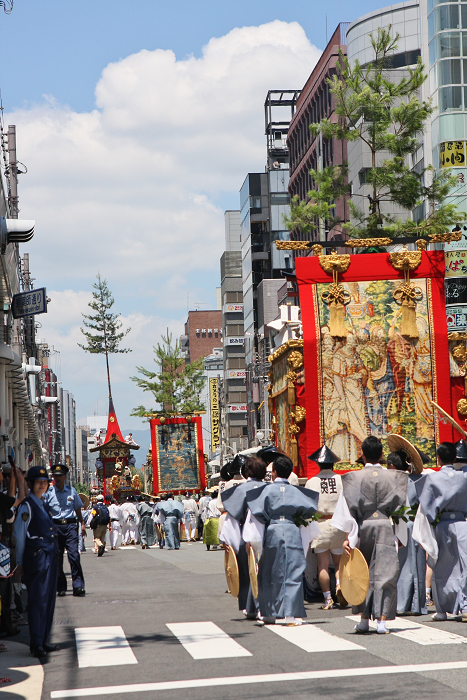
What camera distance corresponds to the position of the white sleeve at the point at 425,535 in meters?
9.72

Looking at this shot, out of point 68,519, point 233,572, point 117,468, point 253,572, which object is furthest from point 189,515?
point 117,468

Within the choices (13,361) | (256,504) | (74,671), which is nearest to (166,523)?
(13,361)

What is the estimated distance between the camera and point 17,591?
12.0m

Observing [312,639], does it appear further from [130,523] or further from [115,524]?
[130,523]

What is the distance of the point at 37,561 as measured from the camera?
9078 mm

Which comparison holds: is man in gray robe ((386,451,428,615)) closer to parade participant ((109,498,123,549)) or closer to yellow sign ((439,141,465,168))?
parade participant ((109,498,123,549))

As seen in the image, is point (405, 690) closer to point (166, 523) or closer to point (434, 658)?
point (434, 658)

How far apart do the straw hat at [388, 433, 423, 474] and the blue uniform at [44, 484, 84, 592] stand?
4909mm

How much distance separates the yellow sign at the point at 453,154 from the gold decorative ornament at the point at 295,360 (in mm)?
25045

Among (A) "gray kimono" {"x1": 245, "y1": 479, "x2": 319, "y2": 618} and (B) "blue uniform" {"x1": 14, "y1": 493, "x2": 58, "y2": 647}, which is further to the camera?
(A) "gray kimono" {"x1": 245, "y1": 479, "x2": 319, "y2": 618}

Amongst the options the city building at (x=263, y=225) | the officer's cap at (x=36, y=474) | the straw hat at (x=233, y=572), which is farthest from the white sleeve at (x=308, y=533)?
the city building at (x=263, y=225)

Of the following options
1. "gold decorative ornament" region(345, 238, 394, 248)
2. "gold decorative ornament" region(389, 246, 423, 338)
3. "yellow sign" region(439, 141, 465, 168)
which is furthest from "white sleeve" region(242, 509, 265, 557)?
"yellow sign" region(439, 141, 465, 168)

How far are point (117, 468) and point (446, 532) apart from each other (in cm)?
5061

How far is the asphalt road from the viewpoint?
679cm
